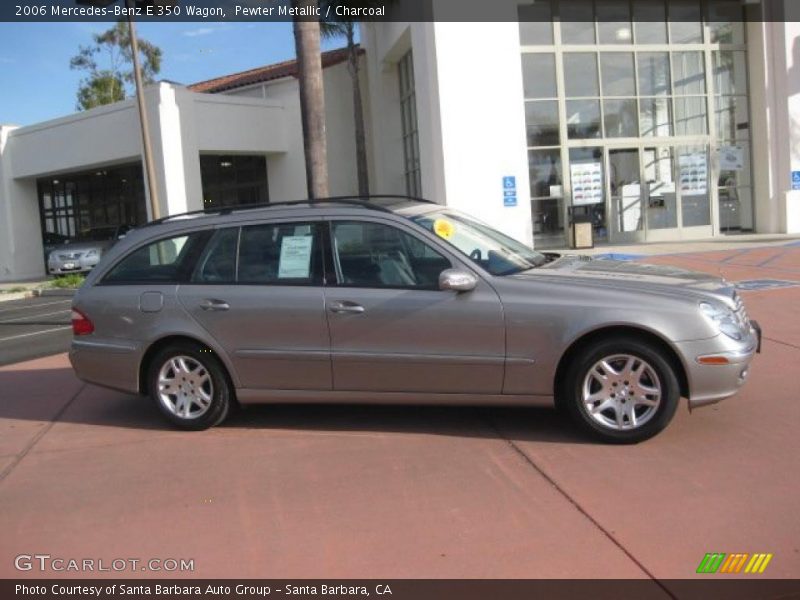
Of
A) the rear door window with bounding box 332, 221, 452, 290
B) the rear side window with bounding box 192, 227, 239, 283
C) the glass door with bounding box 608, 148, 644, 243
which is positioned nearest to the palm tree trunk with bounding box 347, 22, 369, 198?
the glass door with bounding box 608, 148, 644, 243

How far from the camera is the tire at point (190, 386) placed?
18.7ft

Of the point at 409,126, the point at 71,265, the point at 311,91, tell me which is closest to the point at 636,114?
the point at 409,126

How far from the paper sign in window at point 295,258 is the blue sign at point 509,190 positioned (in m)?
13.3

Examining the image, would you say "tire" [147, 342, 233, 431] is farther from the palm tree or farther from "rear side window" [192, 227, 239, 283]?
the palm tree

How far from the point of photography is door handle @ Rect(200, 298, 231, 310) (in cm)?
557

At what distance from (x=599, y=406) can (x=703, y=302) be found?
90cm

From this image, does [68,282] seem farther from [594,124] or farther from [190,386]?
[190,386]

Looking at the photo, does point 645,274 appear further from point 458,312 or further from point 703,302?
point 458,312

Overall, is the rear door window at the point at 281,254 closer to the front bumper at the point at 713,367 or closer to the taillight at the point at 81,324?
the taillight at the point at 81,324

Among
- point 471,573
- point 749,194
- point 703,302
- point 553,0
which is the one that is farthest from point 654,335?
point 749,194

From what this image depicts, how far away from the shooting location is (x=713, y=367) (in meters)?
4.77

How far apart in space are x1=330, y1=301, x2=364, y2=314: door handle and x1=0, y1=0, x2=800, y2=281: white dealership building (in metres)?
13.0

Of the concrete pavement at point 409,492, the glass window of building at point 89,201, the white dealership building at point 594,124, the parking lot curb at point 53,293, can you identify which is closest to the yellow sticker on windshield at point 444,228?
the concrete pavement at point 409,492

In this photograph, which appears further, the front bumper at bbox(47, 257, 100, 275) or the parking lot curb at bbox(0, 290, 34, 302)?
the front bumper at bbox(47, 257, 100, 275)
